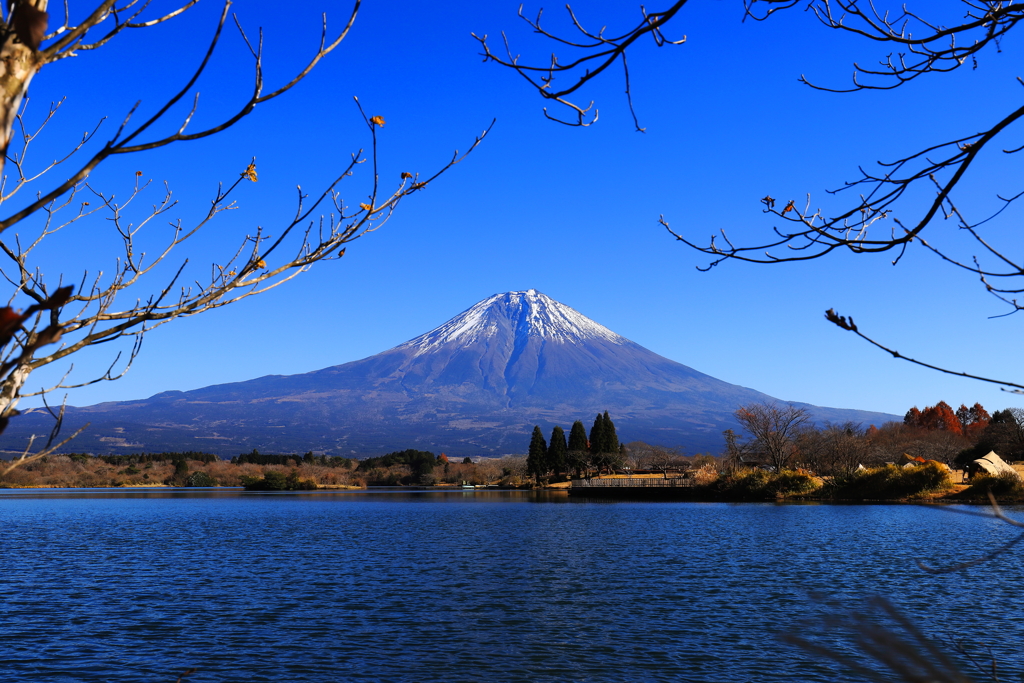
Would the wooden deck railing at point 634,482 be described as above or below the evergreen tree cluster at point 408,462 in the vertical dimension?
below

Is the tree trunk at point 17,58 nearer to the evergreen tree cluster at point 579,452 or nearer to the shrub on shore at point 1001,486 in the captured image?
the shrub on shore at point 1001,486

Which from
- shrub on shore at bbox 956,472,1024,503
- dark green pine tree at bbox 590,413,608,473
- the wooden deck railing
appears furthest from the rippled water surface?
dark green pine tree at bbox 590,413,608,473

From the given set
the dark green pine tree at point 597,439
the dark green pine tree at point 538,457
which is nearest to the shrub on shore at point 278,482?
the dark green pine tree at point 538,457

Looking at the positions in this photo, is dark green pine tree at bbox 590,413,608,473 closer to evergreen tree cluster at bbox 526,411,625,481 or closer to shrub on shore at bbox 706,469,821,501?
evergreen tree cluster at bbox 526,411,625,481

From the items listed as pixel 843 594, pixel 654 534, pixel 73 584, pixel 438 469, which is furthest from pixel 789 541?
pixel 438 469

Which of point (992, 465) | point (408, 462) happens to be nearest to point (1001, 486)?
point (992, 465)

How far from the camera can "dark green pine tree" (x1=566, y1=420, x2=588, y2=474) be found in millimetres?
86562

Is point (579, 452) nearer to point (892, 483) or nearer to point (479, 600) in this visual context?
point (892, 483)

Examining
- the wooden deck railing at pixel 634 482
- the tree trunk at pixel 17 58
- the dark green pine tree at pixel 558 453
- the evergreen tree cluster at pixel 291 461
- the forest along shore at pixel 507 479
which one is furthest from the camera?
the evergreen tree cluster at pixel 291 461

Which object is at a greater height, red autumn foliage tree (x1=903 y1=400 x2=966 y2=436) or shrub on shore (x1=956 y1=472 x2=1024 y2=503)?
red autumn foliage tree (x1=903 y1=400 x2=966 y2=436)

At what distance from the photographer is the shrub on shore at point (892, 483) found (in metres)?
41.8

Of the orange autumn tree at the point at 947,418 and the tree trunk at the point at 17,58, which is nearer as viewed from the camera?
the tree trunk at the point at 17,58

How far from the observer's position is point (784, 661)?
38.5ft

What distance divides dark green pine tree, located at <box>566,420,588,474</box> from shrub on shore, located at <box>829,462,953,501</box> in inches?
1534
